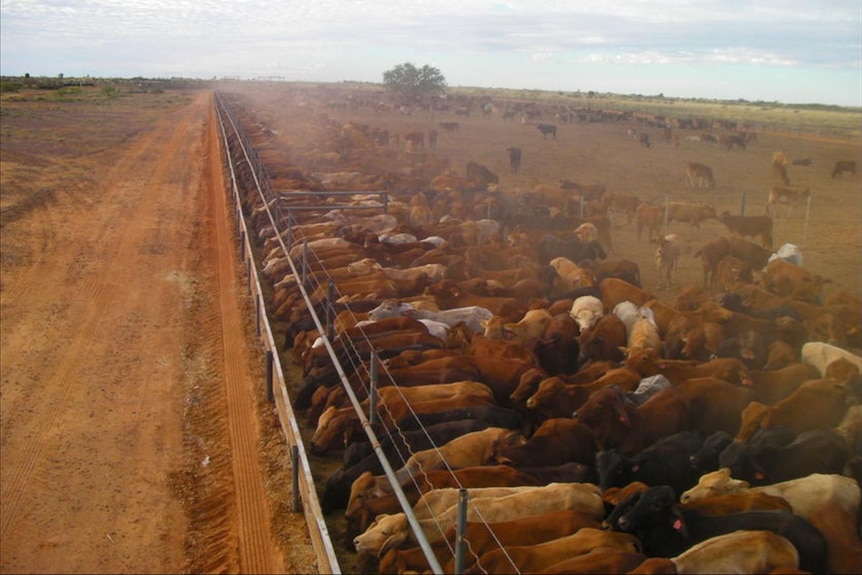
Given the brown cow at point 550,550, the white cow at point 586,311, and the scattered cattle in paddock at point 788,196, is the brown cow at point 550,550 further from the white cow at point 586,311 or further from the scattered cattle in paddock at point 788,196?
the scattered cattle in paddock at point 788,196

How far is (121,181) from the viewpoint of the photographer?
3059cm

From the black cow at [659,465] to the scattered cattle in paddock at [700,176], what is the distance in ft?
79.3

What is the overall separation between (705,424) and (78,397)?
27.8ft

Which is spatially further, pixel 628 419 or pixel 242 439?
pixel 242 439

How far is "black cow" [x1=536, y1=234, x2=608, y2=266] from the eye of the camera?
671 inches

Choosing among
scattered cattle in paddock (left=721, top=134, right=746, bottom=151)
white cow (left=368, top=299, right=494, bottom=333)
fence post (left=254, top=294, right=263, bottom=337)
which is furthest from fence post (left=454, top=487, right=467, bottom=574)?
scattered cattle in paddock (left=721, top=134, right=746, bottom=151)

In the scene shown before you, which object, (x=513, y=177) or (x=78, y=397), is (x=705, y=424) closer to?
(x=78, y=397)

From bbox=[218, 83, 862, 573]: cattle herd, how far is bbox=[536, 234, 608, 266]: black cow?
0.18 ft

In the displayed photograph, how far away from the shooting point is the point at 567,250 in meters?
17.1

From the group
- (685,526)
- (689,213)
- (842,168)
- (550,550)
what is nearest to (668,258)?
(689,213)

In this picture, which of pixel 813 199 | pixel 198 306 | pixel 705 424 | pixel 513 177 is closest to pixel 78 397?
pixel 198 306

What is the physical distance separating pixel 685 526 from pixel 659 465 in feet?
4.65

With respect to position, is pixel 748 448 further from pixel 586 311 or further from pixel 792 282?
pixel 792 282

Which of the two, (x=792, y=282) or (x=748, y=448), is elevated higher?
(x=792, y=282)
